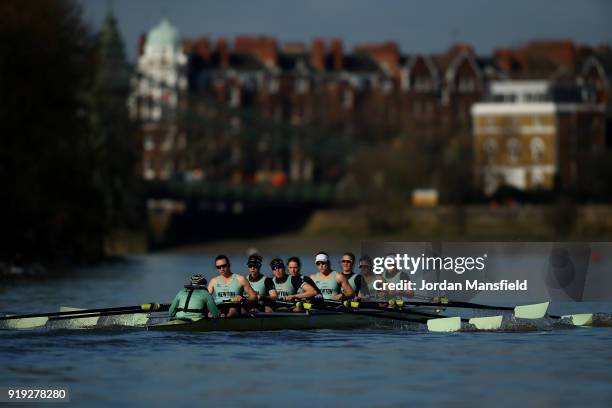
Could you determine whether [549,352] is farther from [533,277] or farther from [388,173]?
[388,173]

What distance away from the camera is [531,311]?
33969mm

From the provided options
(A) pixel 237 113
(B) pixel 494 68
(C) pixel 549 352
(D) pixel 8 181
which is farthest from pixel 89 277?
(B) pixel 494 68

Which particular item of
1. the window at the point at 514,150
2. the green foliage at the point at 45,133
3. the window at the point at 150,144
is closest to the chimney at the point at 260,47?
the window at the point at 150,144

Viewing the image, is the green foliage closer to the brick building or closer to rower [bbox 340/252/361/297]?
rower [bbox 340/252/361/297]

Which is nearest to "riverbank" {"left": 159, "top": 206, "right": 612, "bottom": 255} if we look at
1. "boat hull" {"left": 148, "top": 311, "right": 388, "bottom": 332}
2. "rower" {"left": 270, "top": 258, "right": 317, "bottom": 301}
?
"rower" {"left": 270, "top": 258, "right": 317, "bottom": 301}

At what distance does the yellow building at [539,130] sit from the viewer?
123m

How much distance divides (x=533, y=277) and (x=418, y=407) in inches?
515

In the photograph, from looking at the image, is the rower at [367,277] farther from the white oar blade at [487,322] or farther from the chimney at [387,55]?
the chimney at [387,55]

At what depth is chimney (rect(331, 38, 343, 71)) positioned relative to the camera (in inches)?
6467

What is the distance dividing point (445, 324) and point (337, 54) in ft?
435

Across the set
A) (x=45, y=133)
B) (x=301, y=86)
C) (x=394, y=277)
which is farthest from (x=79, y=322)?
(x=301, y=86)

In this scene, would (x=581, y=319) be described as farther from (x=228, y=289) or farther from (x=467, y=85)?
(x=467, y=85)

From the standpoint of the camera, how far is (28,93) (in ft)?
177

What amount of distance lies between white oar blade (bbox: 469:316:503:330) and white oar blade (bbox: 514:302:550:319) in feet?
3.18
